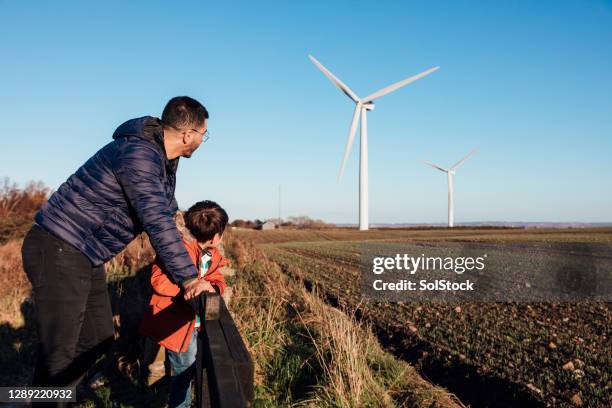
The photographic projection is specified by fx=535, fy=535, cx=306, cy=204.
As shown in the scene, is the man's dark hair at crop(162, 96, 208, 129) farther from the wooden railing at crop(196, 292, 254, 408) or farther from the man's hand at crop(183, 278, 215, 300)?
the wooden railing at crop(196, 292, 254, 408)

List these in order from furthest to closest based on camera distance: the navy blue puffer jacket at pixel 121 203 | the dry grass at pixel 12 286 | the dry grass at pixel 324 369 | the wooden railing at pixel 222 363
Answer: the dry grass at pixel 12 286
the dry grass at pixel 324 369
the navy blue puffer jacket at pixel 121 203
the wooden railing at pixel 222 363

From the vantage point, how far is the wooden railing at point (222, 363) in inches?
58.1

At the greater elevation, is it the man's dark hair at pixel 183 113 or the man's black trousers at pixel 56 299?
the man's dark hair at pixel 183 113

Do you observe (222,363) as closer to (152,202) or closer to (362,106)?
(152,202)

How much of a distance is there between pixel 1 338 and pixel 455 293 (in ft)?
25.7

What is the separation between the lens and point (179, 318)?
3418mm

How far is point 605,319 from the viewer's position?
25.9 feet

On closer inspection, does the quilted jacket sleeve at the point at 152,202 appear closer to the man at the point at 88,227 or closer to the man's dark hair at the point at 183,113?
the man at the point at 88,227

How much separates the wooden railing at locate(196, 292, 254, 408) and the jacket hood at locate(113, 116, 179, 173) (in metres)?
0.92

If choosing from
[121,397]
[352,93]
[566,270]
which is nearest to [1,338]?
[121,397]

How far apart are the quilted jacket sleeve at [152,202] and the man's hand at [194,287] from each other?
0.12 ft

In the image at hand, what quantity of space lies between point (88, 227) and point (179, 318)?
0.96m

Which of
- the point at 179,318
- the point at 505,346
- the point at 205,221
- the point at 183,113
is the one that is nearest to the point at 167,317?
the point at 179,318

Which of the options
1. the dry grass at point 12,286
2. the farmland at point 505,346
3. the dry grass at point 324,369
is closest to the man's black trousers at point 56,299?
the dry grass at point 324,369
